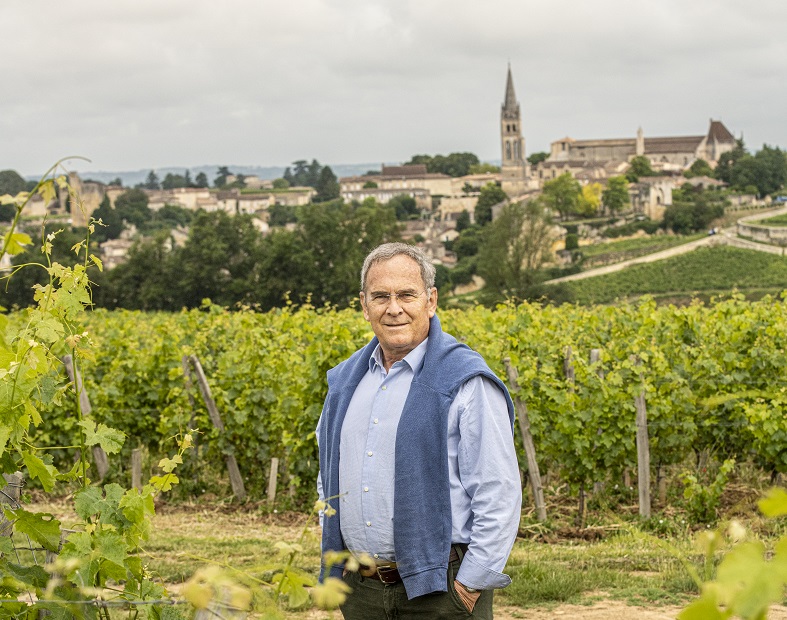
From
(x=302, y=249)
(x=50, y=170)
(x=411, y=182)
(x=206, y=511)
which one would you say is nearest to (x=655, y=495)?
(x=206, y=511)

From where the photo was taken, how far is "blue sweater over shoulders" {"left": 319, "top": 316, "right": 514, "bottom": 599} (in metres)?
2.69

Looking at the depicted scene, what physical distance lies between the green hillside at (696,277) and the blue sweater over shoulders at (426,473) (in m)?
A: 48.8

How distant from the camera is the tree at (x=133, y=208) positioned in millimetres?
112875

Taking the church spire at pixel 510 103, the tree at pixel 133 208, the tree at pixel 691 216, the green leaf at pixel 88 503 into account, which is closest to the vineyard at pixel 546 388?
the green leaf at pixel 88 503

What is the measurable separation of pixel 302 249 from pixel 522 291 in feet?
42.6

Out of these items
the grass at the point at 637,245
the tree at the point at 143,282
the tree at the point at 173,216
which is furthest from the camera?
the tree at the point at 173,216

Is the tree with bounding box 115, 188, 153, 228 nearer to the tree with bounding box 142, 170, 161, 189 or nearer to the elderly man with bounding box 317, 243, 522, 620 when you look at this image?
the tree with bounding box 142, 170, 161, 189

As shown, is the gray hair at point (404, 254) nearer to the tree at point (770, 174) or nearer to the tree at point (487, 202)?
the tree at point (487, 202)

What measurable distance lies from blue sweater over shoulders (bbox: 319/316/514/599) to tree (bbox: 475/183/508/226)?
94016 mm

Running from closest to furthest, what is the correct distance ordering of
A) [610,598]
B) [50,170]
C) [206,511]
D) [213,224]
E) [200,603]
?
[200,603], [50,170], [610,598], [206,511], [213,224]

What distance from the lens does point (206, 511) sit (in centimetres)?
784

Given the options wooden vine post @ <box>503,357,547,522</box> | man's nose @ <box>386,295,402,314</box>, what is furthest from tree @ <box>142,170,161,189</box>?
man's nose @ <box>386,295,402,314</box>

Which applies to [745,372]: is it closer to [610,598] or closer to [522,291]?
[610,598]

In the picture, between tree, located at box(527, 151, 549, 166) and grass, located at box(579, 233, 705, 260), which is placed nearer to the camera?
grass, located at box(579, 233, 705, 260)
